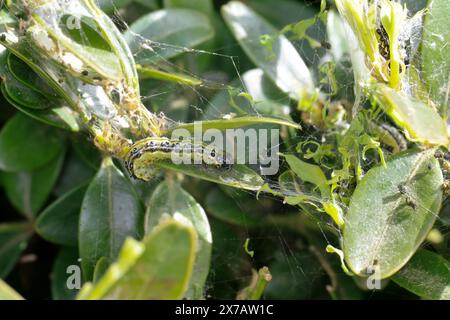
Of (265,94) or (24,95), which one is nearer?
(24,95)

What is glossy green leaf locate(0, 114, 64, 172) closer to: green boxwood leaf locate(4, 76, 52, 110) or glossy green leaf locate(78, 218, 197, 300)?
green boxwood leaf locate(4, 76, 52, 110)

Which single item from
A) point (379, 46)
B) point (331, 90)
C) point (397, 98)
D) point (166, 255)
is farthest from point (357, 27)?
point (166, 255)

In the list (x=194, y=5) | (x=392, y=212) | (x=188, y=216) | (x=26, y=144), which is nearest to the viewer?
(x=392, y=212)

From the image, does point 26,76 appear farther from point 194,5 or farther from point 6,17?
point 194,5

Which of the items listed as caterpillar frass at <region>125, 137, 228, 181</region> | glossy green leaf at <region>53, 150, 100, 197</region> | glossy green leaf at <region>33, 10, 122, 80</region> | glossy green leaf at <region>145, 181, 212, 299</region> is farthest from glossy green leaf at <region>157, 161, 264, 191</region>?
glossy green leaf at <region>53, 150, 100, 197</region>

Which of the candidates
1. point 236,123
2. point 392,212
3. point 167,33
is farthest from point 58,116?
point 392,212

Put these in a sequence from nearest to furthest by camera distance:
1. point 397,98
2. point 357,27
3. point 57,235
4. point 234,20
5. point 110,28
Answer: point 397,98
point 357,27
point 110,28
point 57,235
point 234,20

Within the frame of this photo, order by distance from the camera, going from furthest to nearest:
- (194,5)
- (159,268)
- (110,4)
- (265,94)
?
(194,5) < (265,94) < (110,4) < (159,268)

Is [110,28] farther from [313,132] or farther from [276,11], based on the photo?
[276,11]
